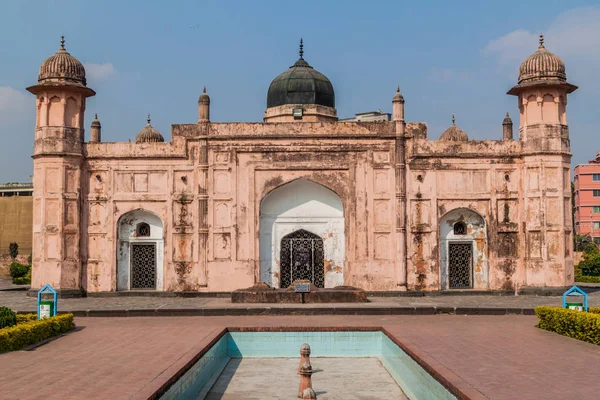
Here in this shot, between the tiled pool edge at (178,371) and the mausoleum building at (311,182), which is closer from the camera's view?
the tiled pool edge at (178,371)

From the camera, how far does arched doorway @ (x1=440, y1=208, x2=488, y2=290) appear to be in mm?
20312

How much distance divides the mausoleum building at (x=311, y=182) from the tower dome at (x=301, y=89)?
398 cm

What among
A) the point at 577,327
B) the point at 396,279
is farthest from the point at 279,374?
the point at 396,279

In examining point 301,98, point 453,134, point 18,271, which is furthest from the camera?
point 453,134

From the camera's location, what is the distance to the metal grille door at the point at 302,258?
2048 cm

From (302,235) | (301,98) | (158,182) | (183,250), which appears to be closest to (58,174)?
(158,182)

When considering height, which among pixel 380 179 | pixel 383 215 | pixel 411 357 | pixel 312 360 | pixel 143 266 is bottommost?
pixel 312 360

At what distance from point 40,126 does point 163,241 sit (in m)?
4.97

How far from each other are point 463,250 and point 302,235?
4.88 meters

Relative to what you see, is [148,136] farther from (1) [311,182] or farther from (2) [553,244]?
(2) [553,244]

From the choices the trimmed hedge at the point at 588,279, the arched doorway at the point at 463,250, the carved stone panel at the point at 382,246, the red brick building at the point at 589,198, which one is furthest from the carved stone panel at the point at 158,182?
the red brick building at the point at 589,198

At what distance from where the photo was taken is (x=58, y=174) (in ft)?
65.0

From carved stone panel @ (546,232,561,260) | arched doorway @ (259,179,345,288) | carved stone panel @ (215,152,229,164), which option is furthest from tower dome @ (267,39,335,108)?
carved stone panel @ (546,232,561,260)

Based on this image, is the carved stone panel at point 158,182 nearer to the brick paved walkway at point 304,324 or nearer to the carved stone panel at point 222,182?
the carved stone panel at point 222,182
